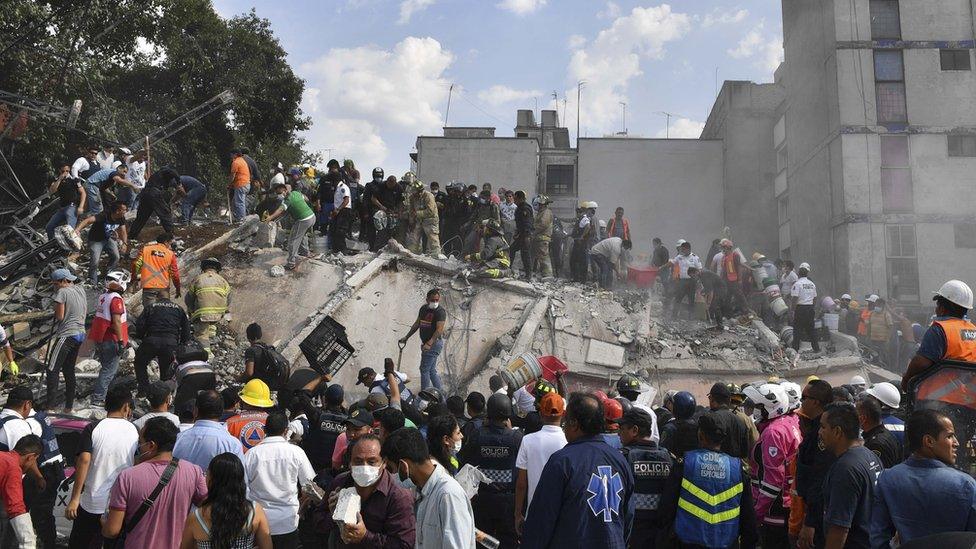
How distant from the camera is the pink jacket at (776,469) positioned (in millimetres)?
5066

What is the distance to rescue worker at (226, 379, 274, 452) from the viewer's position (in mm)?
5535

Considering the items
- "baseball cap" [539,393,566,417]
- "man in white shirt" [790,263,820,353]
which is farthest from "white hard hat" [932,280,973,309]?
"man in white shirt" [790,263,820,353]

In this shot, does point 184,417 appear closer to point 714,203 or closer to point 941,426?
point 941,426

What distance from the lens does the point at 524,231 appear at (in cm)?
1401

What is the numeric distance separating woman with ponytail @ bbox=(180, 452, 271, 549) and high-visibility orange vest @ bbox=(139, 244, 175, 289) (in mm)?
7152

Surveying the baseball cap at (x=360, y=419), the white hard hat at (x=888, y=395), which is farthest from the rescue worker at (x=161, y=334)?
the white hard hat at (x=888, y=395)

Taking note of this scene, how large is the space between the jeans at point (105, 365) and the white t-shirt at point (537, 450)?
634cm

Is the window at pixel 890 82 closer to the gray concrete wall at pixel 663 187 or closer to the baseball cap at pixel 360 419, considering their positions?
the gray concrete wall at pixel 663 187

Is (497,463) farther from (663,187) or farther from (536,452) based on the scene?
(663,187)

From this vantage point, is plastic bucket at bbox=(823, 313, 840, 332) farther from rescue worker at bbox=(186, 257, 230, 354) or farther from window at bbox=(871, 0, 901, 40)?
rescue worker at bbox=(186, 257, 230, 354)

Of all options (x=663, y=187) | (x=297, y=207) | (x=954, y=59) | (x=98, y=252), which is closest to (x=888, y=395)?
(x=297, y=207)

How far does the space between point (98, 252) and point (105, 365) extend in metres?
3.02

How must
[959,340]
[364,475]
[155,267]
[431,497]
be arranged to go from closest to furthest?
[431,497] < [364,475] < [959,340] < [155,267]

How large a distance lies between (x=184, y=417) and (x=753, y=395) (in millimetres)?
4247
